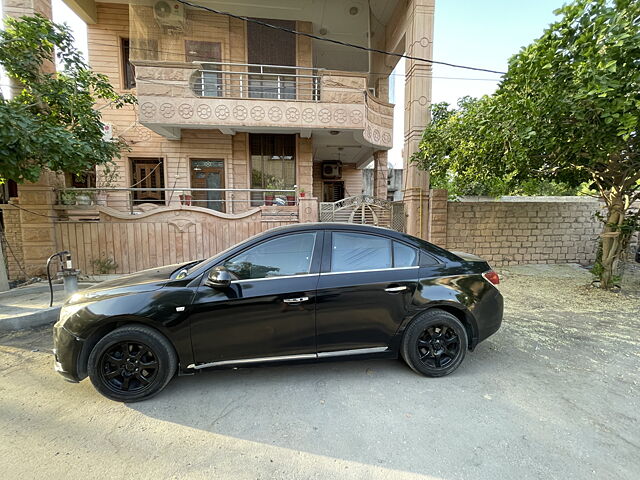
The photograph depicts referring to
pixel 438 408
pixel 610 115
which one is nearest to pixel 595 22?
pixel 610 115

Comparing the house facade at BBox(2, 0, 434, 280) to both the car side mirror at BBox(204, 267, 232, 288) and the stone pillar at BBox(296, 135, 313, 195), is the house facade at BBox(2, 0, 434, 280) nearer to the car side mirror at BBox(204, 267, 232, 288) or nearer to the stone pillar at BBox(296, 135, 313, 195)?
the stone pillar at BBox(296, 135, 313, 195)

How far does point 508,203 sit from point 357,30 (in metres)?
8.59

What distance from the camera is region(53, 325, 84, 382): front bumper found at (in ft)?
8.26

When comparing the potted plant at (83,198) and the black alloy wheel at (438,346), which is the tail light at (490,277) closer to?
the black alloy wheel at (438,346)

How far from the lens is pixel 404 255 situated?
303cm

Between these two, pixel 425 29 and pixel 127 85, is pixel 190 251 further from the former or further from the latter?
pixel 425 29

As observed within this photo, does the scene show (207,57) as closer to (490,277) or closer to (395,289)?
(395,289)

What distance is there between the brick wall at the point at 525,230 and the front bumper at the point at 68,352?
7.96 metres

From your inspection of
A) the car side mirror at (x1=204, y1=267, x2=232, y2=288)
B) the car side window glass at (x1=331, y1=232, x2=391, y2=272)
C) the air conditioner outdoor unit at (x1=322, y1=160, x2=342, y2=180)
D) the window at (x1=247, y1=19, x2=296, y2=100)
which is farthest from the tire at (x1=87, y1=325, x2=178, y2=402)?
the air conditioner outdoor unit at (x1=322, y1=160, x2=342, y2=180)

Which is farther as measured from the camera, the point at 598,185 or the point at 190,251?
the point at 190,251

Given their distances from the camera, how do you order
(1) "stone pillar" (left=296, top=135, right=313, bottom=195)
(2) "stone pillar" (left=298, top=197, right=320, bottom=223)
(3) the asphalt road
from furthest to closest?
(1) "stone pillar" (left=296, top=135, right=313, bottom=195) < (2) "stone pillar" (left=298, top=197, right=320, bottom=223) < (3) the asphalt road

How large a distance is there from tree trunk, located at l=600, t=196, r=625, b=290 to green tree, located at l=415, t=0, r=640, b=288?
0.02 meters

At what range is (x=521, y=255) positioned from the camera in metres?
8.35

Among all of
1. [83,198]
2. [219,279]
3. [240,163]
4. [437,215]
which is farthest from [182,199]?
[219,279]
